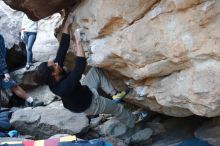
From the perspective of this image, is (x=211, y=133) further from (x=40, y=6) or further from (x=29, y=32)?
(x=29, y=32)

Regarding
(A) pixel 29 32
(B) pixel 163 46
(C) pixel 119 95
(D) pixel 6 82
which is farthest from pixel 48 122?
(B) pixel 163 46

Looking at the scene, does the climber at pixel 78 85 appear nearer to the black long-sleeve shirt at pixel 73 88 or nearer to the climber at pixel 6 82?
the black long-sleeve shirt at pixel 73 88

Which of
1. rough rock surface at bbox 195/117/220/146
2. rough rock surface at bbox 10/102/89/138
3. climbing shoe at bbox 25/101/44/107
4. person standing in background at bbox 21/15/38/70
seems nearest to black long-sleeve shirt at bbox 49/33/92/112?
rough rock surface at bbox 10/102/89/138

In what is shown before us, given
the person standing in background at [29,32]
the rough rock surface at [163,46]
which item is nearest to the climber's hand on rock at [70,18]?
the rough rock surface at [163,46]

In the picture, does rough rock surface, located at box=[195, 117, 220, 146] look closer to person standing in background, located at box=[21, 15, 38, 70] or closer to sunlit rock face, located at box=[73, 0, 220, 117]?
sunlit rock face, located at box=[73, 0, 220, 117]

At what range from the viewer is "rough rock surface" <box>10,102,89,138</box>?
7570 millimetres

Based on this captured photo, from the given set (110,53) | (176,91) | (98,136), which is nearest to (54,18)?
(98,136)

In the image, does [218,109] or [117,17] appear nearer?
[218,109]

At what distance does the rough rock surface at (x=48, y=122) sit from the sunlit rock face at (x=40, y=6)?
6.56ft

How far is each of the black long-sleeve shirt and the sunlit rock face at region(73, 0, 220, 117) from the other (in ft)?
1.67

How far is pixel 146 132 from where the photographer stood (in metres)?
7.43

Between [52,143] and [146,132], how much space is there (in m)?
2.74

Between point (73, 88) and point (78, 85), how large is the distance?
162 mm

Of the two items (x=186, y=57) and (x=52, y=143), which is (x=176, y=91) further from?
(x=52, y=143)
